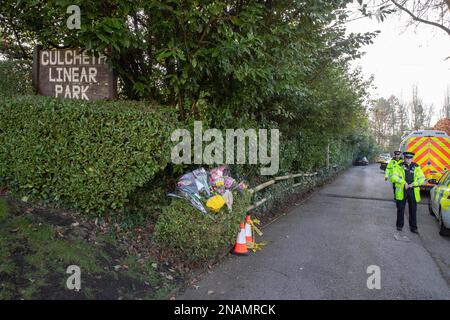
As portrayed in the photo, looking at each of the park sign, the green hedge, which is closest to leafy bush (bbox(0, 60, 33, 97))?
the park sign

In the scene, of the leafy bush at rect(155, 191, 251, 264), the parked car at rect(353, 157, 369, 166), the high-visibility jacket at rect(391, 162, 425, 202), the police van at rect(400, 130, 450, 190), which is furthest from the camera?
the parked car at rect(353, 157, 369, 166)

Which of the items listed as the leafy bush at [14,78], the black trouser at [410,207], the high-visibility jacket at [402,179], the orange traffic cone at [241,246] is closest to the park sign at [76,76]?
the leafy bush at [14,78]

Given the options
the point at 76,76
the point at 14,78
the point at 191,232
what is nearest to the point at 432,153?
the point at 191,232

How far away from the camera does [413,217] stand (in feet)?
27.4

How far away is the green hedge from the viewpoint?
507 cm

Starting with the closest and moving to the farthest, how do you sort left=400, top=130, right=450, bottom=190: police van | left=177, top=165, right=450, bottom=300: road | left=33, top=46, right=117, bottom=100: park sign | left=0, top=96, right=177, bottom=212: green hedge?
left=177, top=165, right=450, bottom=300: road < left=0, top=96, right=177, bottom=212: green hedge < left=33, top=46, right=117, bottom=100: park sign < left=400, top=130, right=450, bottom=190: police van

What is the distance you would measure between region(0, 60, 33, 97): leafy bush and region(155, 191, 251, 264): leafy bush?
3.79 metres

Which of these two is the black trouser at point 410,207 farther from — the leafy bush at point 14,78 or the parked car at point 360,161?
the parked car at point 360,161

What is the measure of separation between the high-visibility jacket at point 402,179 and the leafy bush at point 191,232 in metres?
4.87

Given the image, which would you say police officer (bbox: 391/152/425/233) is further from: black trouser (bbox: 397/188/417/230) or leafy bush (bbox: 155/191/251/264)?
leafy bush (bbox: 155/191/251/264)

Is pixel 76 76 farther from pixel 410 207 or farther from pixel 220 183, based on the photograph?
pixel 410 207

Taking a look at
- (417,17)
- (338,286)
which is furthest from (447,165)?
(338,286)

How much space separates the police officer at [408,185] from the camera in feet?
27.0
